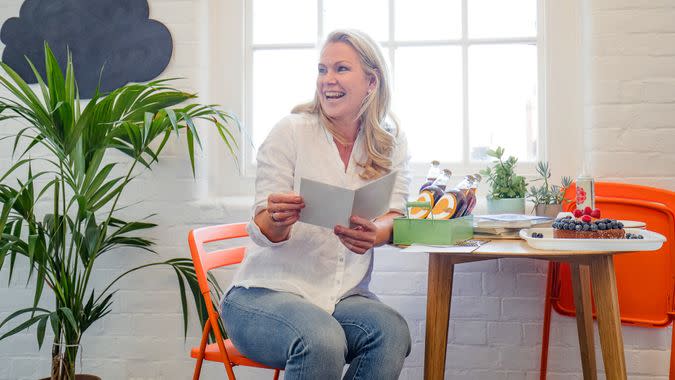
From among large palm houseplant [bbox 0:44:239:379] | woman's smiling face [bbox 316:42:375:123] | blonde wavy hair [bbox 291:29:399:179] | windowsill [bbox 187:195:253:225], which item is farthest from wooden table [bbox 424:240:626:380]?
windowsill [bbox 187:195:253:225]

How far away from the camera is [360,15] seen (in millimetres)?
2721

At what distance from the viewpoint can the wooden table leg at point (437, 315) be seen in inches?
63.5

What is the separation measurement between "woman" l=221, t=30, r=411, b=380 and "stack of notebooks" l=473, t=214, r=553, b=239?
0.23 metres

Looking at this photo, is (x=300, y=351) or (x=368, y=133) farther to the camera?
(x=368, y=133)

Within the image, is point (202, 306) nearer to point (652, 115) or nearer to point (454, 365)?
point (454, 365)

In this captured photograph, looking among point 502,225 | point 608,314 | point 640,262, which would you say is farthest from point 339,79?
point 640,262

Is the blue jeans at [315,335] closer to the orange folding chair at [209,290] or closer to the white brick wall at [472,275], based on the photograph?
the orange folding chair at [209,290]

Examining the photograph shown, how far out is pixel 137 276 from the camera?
2.58 metres

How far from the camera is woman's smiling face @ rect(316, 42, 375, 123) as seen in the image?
183 centimetres

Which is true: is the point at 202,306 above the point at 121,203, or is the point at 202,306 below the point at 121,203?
below

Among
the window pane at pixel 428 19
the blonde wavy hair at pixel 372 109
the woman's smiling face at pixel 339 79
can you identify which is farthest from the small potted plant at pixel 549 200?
the window pane at pixel 428 19

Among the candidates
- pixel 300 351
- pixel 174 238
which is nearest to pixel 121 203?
pixel 174 238

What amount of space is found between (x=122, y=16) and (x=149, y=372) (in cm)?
144

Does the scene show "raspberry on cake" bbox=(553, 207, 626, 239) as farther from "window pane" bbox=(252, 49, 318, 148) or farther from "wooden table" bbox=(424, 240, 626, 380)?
"window pane" bbox=(252, 49, 318, 148)
